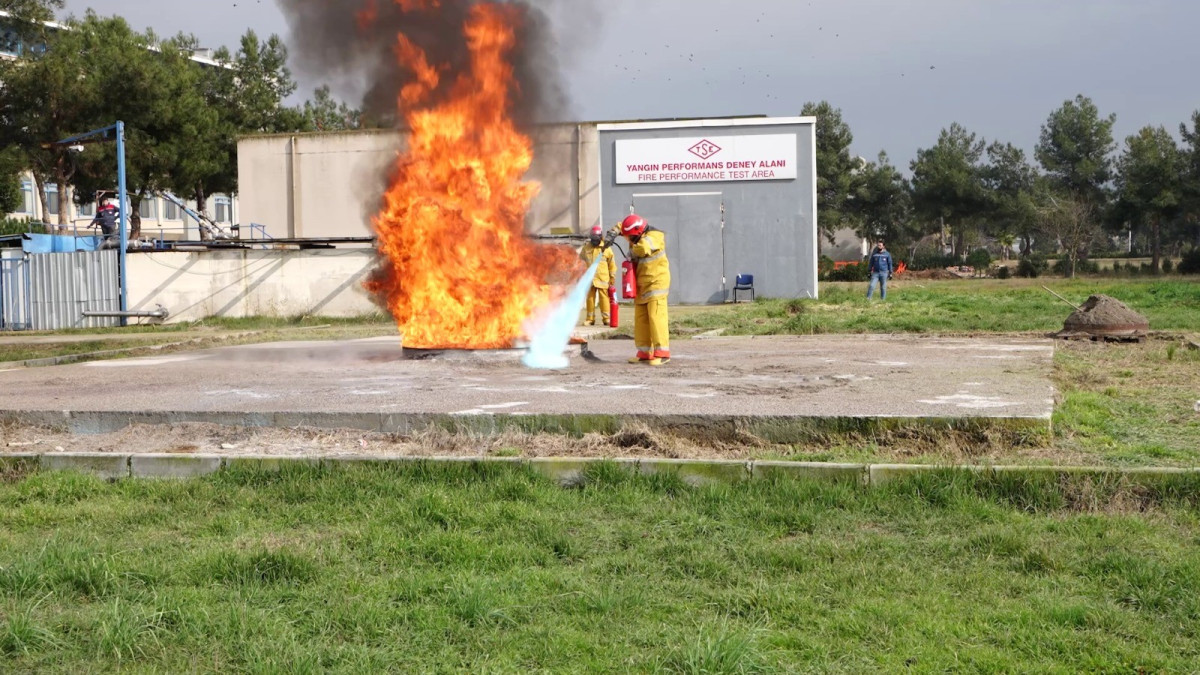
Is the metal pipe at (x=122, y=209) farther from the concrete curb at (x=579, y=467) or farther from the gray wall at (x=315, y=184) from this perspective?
the concrete curb at (x=579, y=467)

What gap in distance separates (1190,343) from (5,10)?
131 ft

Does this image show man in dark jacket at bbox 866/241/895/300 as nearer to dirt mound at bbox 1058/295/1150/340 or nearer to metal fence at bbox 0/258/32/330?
dirt mound at bbox 1058/295/1150/340

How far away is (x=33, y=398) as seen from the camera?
9586 millimetres

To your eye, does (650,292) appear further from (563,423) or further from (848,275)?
(848,275)

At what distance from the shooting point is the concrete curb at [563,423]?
22.6 ft

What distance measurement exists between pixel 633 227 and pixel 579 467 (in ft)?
20.5

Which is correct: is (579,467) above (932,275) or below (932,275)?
below

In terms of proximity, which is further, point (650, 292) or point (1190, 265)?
point (1190, 265)

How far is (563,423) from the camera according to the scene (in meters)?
7.46

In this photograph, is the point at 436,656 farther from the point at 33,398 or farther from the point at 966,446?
the point at 33,398

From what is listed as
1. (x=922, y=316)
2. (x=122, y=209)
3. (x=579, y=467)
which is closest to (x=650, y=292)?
(x=579, y=467)

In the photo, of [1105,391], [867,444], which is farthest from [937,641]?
[1105,391]

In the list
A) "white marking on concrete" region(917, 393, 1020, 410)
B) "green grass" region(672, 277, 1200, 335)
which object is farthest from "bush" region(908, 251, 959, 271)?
"white marking on concrete" region(917, 393, 1020, 410)

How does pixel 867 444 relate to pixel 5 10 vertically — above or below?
below
